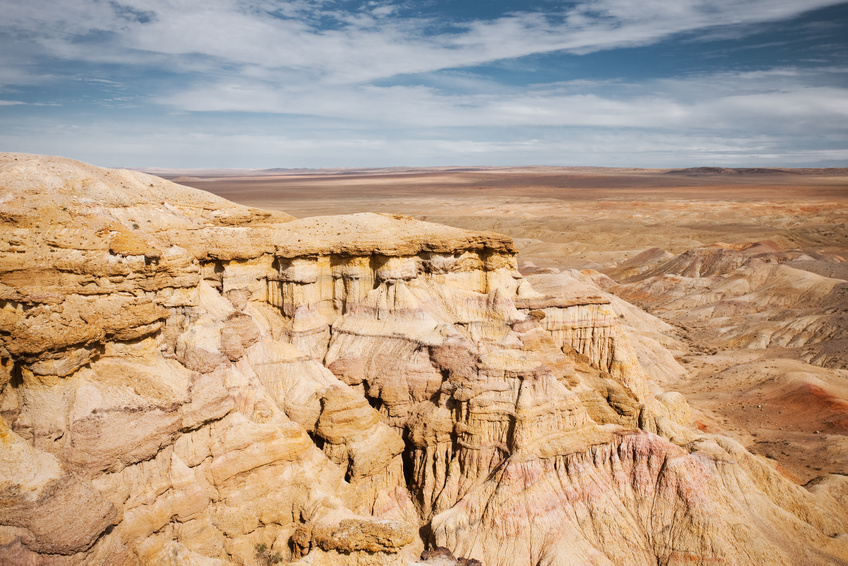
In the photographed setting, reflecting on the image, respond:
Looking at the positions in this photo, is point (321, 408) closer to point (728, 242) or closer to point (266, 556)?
point (266, 556)

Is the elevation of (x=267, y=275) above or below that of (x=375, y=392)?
above

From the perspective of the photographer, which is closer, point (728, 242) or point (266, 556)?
point (266, 556)

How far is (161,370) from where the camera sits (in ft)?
50.2

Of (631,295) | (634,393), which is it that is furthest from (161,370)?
(631,295)

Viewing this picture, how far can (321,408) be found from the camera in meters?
18.8

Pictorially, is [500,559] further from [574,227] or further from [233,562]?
[574,227]

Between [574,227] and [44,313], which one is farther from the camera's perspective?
[574,227]

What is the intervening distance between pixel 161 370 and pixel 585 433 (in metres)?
13.4

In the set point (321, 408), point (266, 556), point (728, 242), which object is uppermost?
point (321, 408)

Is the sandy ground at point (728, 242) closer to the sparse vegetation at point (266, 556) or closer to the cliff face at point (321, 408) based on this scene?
the cliff face at point (321, 408)

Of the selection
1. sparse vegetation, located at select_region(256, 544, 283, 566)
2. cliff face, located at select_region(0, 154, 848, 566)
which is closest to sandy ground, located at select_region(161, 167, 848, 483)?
cliff face, located at select_region(0, 154, 848, 566)

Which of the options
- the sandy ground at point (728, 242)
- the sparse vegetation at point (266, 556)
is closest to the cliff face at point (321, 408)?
→ the sparse vegetation at point (266, 556)

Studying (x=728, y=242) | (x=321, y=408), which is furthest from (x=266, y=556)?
(x=728, y=242)

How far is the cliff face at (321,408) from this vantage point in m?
13.1
